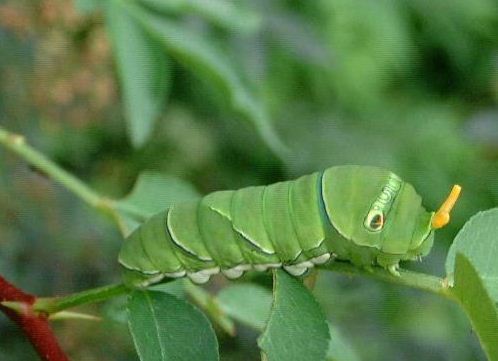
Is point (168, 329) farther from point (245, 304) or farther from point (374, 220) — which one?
point (245, 304)

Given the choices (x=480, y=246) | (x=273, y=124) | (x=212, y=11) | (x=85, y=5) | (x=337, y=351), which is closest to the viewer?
(x=480, y=246)

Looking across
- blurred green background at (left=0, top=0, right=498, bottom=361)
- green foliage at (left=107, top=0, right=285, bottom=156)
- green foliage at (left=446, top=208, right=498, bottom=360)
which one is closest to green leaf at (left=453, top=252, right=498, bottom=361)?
green foliage at (left=446, top=208, right=498, bottom=360)

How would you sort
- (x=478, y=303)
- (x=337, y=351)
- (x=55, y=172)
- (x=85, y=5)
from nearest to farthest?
(x=478, y=303), (x=337, y=351), (x=55, y=172), (x=85, y=5)

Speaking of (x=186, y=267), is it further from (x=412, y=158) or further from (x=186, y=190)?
(x=412, y=158)

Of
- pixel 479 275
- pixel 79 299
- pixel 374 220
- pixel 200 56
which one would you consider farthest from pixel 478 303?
pixel 200 56

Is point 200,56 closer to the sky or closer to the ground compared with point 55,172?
closer to the sky

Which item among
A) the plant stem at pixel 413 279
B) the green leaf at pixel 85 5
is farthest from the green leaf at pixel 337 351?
the green leaf at pixel 85 5

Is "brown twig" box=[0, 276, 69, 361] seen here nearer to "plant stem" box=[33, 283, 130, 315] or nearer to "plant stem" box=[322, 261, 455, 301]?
"plant stem" box=[33, 283, 130, 315]

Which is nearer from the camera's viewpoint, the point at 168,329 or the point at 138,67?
the point at 168,329
